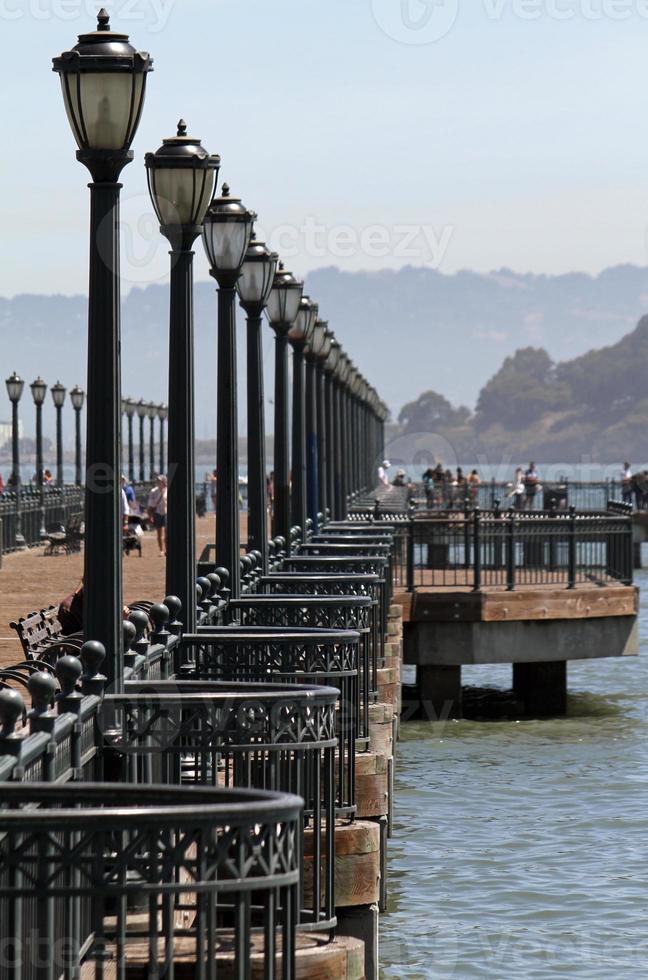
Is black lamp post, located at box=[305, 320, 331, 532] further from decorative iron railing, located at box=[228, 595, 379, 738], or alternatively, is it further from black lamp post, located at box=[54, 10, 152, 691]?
black lamp post, located at box=[54, 10, 152, 691]

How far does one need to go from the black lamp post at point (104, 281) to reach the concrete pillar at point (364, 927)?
254 centimetres

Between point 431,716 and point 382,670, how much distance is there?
33.3ft

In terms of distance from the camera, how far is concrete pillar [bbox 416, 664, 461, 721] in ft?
96.9

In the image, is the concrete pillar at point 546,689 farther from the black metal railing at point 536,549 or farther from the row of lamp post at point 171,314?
the row of lamp post at point 171,314

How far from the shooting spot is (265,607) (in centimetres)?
1373

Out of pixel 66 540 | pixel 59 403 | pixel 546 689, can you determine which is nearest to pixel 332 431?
pixel 66 540

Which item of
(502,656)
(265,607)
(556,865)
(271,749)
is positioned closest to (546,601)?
(502,656)

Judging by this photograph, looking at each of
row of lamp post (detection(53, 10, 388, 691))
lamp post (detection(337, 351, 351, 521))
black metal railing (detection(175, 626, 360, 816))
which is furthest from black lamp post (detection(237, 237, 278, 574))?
lamp post (detection(337, 351, 351, 521))

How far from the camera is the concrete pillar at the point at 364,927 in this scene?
35.8 feet

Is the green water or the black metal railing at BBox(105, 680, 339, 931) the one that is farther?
the green water

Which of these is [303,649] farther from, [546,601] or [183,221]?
[546,601]

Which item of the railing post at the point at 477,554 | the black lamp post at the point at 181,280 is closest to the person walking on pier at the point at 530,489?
the railing post at the point at 477,554

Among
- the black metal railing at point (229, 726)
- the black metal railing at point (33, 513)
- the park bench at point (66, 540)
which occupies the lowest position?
the black metal railing at point (229, 726)

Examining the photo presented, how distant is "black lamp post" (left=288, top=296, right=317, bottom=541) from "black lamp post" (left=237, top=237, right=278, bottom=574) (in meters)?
4.21
